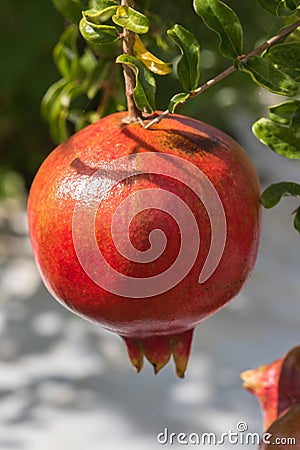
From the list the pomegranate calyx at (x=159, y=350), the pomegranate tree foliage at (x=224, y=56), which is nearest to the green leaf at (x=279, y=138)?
the pomegranate tree foliage at (x=224, y=56)

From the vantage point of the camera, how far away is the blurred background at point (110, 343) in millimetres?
683

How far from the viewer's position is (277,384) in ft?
1.40

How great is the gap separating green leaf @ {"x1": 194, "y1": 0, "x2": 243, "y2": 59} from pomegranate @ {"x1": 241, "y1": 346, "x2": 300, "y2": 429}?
0.59 feet

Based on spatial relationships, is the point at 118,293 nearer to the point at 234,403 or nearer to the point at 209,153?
the point at 209,153

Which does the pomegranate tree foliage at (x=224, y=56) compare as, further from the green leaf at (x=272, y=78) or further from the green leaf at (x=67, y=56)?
the green leaf at (x=67, y=56)

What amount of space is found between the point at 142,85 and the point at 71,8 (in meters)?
0.13

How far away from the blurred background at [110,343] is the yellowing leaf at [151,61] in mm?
183

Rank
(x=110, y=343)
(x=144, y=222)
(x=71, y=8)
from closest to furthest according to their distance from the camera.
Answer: (x=144, y=222)
(x=71, y=8)
(x=110, y=343)

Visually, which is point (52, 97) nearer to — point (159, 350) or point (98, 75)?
point (98, 75)

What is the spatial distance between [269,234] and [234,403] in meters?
0.51

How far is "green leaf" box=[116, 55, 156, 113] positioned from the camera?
32 centimetres

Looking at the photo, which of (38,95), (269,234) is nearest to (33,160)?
(38,95)

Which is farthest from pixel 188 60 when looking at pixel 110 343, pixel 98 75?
pixel 110 343

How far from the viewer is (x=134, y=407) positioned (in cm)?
72
